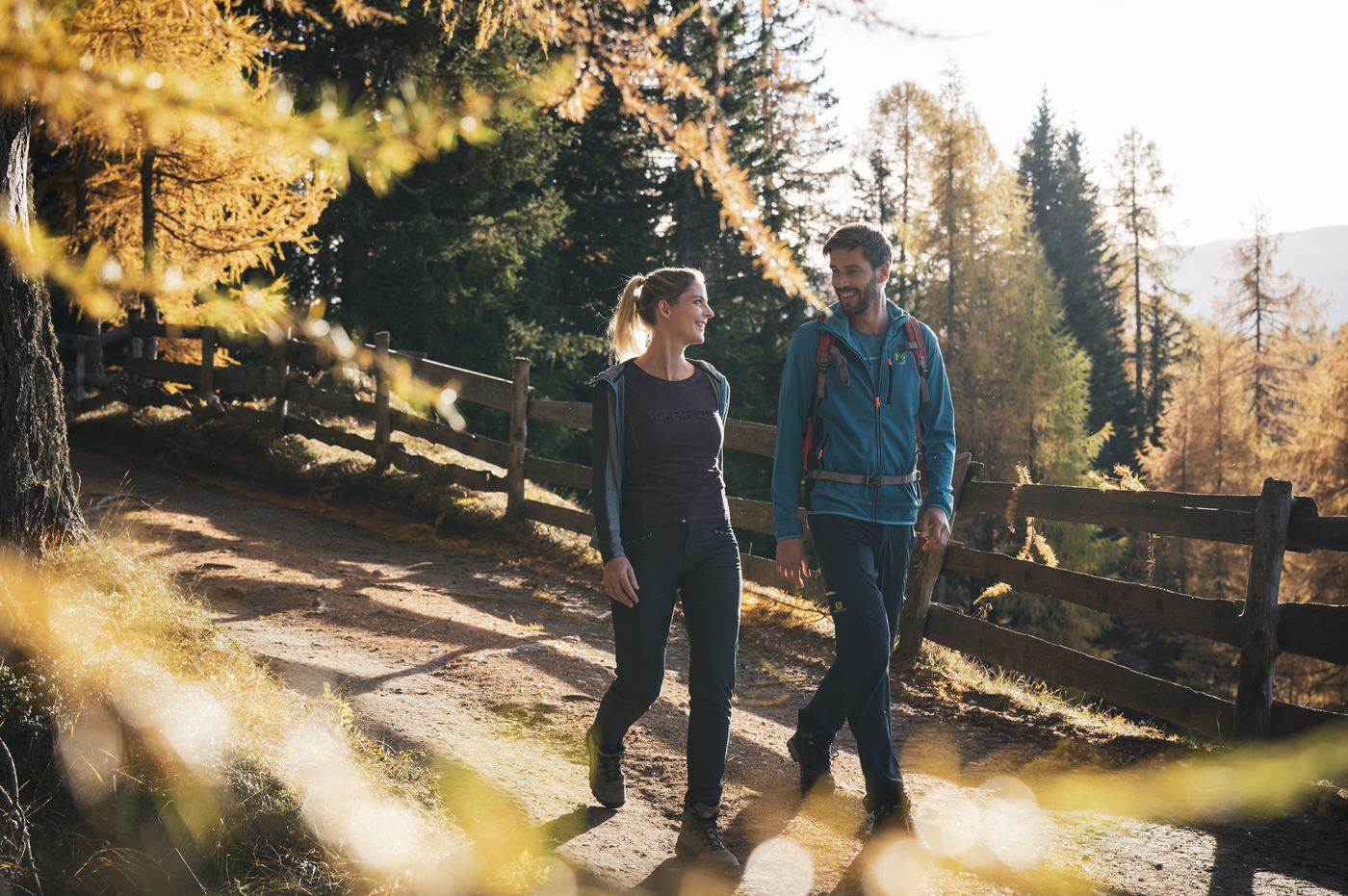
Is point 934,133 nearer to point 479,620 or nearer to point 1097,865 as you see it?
point 479,620

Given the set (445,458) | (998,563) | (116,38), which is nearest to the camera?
(998,563)

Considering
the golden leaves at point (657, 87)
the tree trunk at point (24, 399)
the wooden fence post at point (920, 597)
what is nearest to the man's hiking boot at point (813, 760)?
the wooden fence post at point (920, 597)

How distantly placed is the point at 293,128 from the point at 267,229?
41.2 feet

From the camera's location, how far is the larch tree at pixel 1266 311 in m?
28.6

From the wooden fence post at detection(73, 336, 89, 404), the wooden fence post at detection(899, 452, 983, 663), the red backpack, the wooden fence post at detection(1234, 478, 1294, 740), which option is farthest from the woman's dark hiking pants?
the wooden fence post at detection(73, 336, 89, 404)

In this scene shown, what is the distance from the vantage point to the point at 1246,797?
13.3 feet

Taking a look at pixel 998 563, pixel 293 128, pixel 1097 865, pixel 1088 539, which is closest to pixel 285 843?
pixel 293 128

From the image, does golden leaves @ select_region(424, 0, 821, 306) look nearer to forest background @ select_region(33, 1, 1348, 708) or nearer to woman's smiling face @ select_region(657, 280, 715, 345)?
woman's smiling face @ select_region(657, 280, 715, 345)

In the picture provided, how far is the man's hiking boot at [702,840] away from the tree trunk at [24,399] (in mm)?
3181

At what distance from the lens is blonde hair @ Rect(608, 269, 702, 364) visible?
332cm

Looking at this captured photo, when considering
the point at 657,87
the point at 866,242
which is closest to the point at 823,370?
the point at 866,242

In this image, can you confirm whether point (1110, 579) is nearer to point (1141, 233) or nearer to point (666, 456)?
point (666, 456)

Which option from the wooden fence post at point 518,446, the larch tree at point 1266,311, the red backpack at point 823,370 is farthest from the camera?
the larch tree at point 1266,311

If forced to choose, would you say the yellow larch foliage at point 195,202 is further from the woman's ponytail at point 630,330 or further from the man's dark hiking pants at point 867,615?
the man's dark hiking pants at point 867,615
